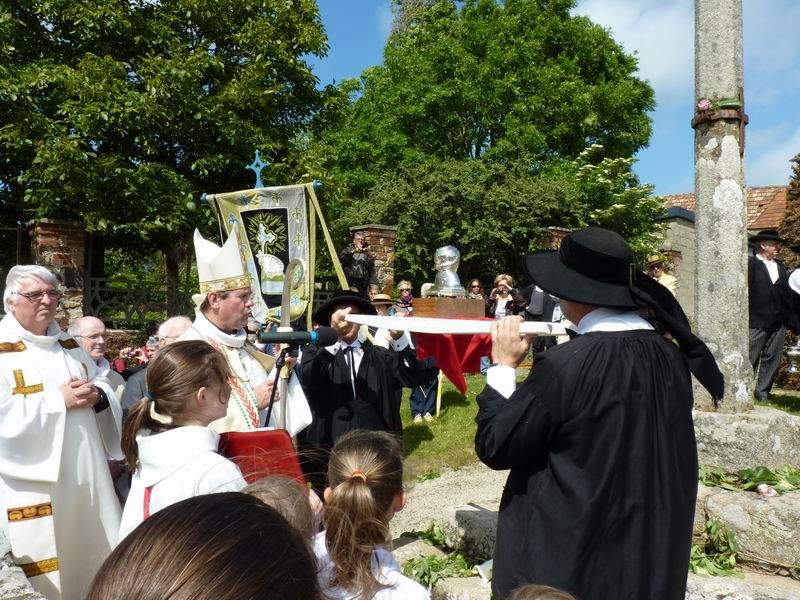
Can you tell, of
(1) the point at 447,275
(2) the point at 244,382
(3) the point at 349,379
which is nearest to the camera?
(2) the point at 244,382

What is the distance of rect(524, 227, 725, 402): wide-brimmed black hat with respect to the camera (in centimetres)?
241

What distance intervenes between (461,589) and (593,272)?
73.6 inches

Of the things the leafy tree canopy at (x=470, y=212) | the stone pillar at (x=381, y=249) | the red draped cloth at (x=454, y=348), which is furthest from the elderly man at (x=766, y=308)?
the leafy tree canopy at (x=470, y=212)

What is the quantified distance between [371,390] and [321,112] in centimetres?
973

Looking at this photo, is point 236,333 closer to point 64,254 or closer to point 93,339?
point 93,339

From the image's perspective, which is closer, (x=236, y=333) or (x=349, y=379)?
(x=236, y=333)

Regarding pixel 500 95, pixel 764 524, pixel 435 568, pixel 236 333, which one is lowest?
pixel 435 568

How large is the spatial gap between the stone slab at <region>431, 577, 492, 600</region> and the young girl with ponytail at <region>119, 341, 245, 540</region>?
161 cm

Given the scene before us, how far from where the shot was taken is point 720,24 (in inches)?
165

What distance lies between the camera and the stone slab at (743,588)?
297cm

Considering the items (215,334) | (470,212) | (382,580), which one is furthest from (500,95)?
(382,580)

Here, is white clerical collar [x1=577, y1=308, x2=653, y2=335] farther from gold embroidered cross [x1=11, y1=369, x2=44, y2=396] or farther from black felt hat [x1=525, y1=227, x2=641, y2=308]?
gold embroidered cross [x1=11, y1=369, x2=44, y2=396]

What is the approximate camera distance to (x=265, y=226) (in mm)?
7180

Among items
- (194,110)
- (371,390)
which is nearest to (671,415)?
(371,390)
